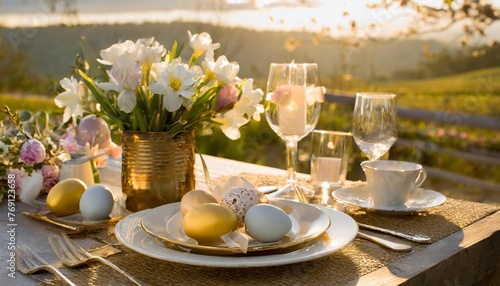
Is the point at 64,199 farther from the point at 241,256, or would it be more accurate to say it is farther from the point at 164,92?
the point at 241,256

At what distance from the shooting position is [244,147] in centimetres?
418

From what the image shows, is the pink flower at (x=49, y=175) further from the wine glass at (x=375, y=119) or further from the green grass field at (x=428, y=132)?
the green grass field at (x=428, y=132)

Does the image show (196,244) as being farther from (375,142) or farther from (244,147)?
(244,147)

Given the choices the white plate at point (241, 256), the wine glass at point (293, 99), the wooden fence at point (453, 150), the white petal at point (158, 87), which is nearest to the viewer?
the white plate at point (241, 256)

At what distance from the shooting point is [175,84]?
1174 millimetres

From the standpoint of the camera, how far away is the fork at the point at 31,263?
90 centimetres

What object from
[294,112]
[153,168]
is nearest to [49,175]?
[153,168]

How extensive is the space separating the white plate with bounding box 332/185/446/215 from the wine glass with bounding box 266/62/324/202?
0.36 feet

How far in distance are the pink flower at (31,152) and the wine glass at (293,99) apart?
0.54 metres

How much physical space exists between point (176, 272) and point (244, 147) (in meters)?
3.28

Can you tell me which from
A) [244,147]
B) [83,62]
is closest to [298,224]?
[83,62]

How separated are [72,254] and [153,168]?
0.30m

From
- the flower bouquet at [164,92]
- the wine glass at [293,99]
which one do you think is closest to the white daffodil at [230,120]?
the flower bouquet at [164,92]

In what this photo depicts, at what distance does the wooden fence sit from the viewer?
3.55m
